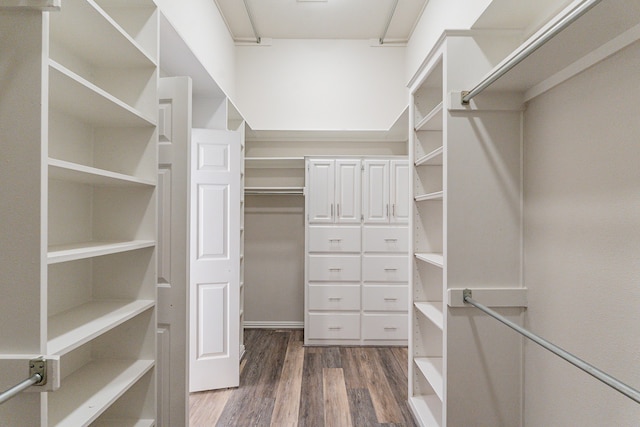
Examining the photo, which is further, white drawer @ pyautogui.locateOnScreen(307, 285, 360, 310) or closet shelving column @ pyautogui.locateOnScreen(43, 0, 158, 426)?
white drawer @ pyautogui.locateOnScreen(307, 285, 360, 310)

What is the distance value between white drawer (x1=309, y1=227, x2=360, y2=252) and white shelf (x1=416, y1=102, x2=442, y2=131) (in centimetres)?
147

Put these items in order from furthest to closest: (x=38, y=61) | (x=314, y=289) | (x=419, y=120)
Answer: (x=314, y=289), (x=419, y=120), (x=38, y=61)

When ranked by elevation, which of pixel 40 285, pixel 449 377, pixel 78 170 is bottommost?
pixel 449 377

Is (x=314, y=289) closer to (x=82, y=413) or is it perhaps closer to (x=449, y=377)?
(x=449, y=377)

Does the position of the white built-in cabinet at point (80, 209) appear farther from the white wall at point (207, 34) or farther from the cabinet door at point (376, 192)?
the cabinet door at point (376, 192)

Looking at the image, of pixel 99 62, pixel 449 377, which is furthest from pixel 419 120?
pixel 99 62

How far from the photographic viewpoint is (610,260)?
4.01ft

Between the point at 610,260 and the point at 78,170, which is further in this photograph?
the point at 610,260

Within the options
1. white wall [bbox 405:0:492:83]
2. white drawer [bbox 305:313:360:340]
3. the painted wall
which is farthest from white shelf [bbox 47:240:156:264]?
white drawer [bbox 305:313:360:340]

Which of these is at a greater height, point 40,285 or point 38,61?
point 38,61

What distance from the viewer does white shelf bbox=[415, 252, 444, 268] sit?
5.95 ft

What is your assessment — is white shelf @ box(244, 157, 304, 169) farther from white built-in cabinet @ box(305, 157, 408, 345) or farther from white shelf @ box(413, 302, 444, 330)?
white shelf @ box(413, 302, 444, 330)

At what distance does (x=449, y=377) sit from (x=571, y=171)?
1106mm

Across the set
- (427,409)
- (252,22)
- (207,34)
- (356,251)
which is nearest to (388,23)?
(252,22)
